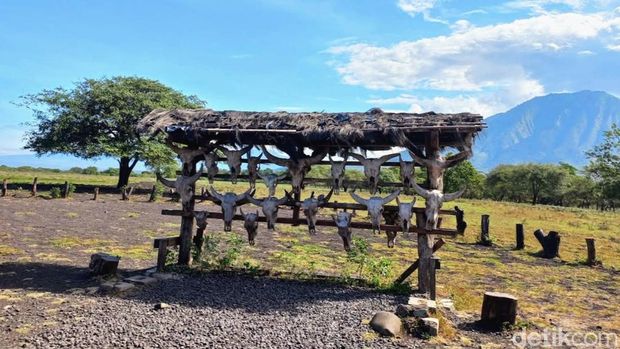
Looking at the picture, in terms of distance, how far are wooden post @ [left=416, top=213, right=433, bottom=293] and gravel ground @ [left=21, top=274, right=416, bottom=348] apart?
0.85 metres

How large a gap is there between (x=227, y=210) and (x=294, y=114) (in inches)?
128

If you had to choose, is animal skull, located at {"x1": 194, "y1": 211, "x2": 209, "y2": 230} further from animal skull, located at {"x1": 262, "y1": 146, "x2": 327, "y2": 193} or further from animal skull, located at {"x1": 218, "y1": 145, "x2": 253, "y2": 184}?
animal skull, located at {"x1": 262, "y1": 146, "x2": 327, "y2": 193}

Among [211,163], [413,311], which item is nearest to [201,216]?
[211,163]

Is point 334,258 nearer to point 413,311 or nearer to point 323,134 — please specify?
point 323,134

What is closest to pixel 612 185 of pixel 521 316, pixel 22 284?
pixel 521 316

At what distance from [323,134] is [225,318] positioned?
501 cm

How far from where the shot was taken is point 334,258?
16.3 metres

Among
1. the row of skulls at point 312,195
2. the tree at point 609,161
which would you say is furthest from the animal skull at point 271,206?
the tree at point 609,161

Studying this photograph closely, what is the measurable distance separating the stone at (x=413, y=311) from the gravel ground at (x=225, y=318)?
0.66 metres

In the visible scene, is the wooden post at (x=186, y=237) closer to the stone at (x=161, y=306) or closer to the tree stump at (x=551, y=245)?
the stone at (x=161, y=306)

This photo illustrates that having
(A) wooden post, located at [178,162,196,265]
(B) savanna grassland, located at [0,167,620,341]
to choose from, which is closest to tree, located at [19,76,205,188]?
(B) savanna grassland, located at [0,167,620,341]

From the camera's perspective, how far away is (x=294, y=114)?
1241 centimetres

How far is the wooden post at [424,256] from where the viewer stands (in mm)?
10758

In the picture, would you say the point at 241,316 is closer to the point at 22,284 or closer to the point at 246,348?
the point at 246,348
